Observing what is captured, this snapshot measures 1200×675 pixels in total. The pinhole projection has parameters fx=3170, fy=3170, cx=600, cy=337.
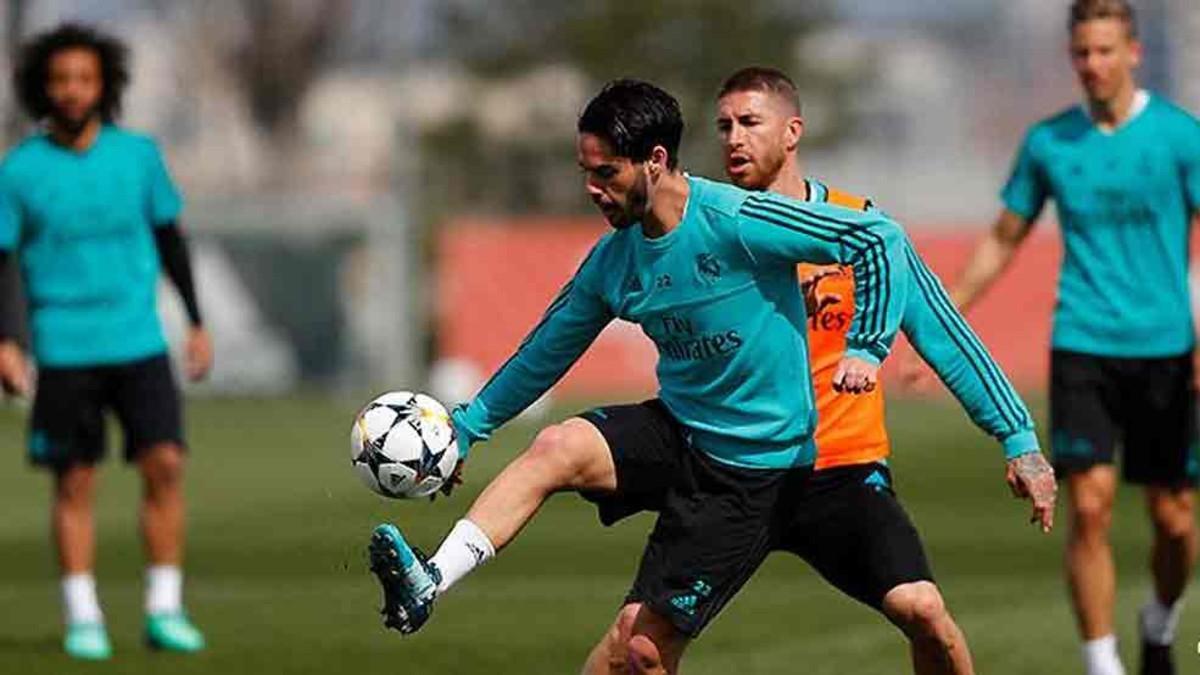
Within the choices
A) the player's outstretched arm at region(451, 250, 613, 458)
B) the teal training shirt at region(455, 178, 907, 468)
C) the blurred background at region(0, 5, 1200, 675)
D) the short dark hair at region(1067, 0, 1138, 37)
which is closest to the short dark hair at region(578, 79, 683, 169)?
the teal training shirt at region(455, 178, 907, 468)

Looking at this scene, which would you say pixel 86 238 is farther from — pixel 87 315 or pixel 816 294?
pixel 816 294

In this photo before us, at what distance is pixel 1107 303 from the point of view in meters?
11.1

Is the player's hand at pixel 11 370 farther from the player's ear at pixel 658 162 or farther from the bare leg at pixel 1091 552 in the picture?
the player's ear at pixel 658 162

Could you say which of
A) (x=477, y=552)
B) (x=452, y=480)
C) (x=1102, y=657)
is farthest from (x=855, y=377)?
(x=1102, y=657)

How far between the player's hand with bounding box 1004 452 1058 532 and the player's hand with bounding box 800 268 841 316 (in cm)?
83

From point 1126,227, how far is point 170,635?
13.4 feet

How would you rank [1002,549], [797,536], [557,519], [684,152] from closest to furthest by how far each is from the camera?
[797,536]
[1002,549]
[557,519]
[684,152]

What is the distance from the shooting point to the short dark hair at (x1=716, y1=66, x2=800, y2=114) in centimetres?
918

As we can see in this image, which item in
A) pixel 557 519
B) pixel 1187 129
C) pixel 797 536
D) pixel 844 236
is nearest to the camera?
pixel 844 236

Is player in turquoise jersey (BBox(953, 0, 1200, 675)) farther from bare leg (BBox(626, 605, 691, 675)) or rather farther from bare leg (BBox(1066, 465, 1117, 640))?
bare leg (BBox(626, 605, 691, 675))

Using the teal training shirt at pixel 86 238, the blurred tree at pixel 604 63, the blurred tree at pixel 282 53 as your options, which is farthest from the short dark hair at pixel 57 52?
the blurred tree at pixel 282 53

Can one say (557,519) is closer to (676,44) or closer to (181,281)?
(181,281)

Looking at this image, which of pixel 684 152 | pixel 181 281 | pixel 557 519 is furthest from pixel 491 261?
pixel 181 281

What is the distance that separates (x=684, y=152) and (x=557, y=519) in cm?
2183
